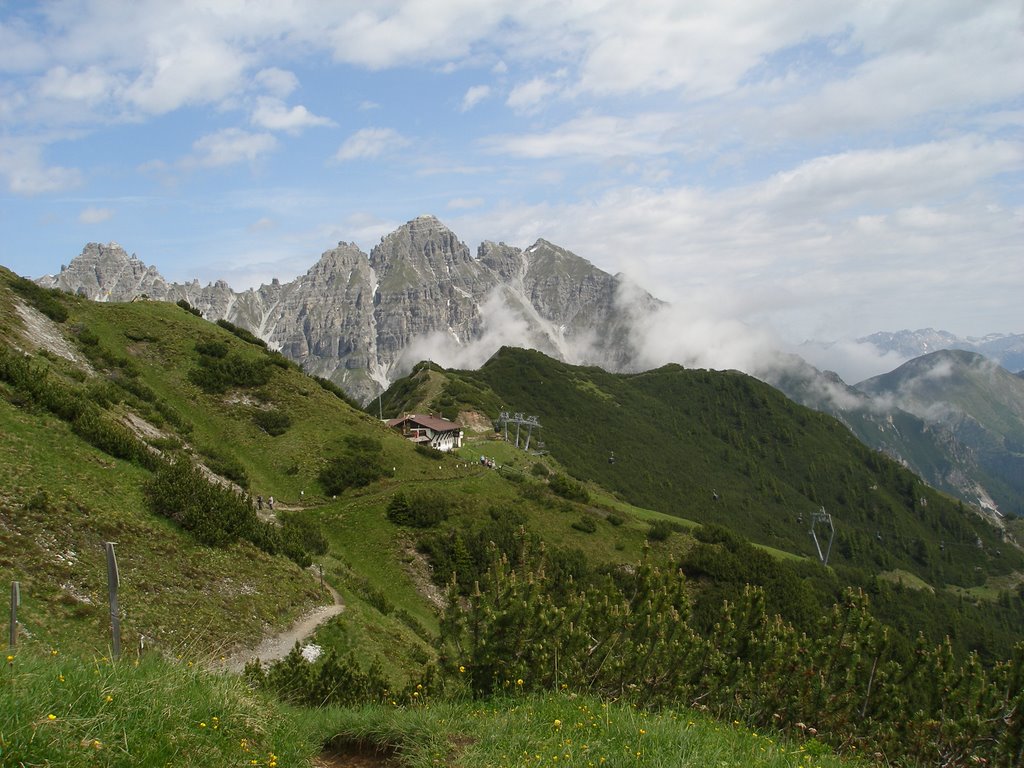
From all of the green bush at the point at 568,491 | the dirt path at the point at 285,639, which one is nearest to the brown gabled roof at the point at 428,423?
the green bush at the point at 568,491

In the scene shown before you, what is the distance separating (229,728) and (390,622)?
2638cm

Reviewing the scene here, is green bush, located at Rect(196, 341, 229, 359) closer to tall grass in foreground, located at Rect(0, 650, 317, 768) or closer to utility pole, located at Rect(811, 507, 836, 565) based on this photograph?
tall grass in foreground, located at Rect(0, 650, 317, 768)

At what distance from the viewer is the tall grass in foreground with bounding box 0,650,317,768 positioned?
251 inches

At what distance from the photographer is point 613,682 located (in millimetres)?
13742

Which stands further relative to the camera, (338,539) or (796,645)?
(338,539)

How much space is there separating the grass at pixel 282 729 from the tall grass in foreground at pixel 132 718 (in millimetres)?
16

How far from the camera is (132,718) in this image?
7266mm

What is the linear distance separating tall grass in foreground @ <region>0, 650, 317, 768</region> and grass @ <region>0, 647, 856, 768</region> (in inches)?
0.6

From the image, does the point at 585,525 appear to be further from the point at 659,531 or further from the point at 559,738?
the point at 559,738

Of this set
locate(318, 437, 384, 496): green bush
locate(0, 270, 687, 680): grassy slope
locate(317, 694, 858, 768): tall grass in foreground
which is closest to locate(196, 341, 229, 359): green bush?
locate(0, 270, 687, 680): grassy slope

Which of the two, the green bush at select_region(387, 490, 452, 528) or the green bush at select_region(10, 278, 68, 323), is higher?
the green bush at select_region(10, 278, 68, 323)

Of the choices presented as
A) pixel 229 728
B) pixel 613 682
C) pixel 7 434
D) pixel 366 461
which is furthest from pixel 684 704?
pixel 366 461

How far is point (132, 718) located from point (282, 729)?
9.19 feet

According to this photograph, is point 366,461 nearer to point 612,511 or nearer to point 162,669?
point 612,511
